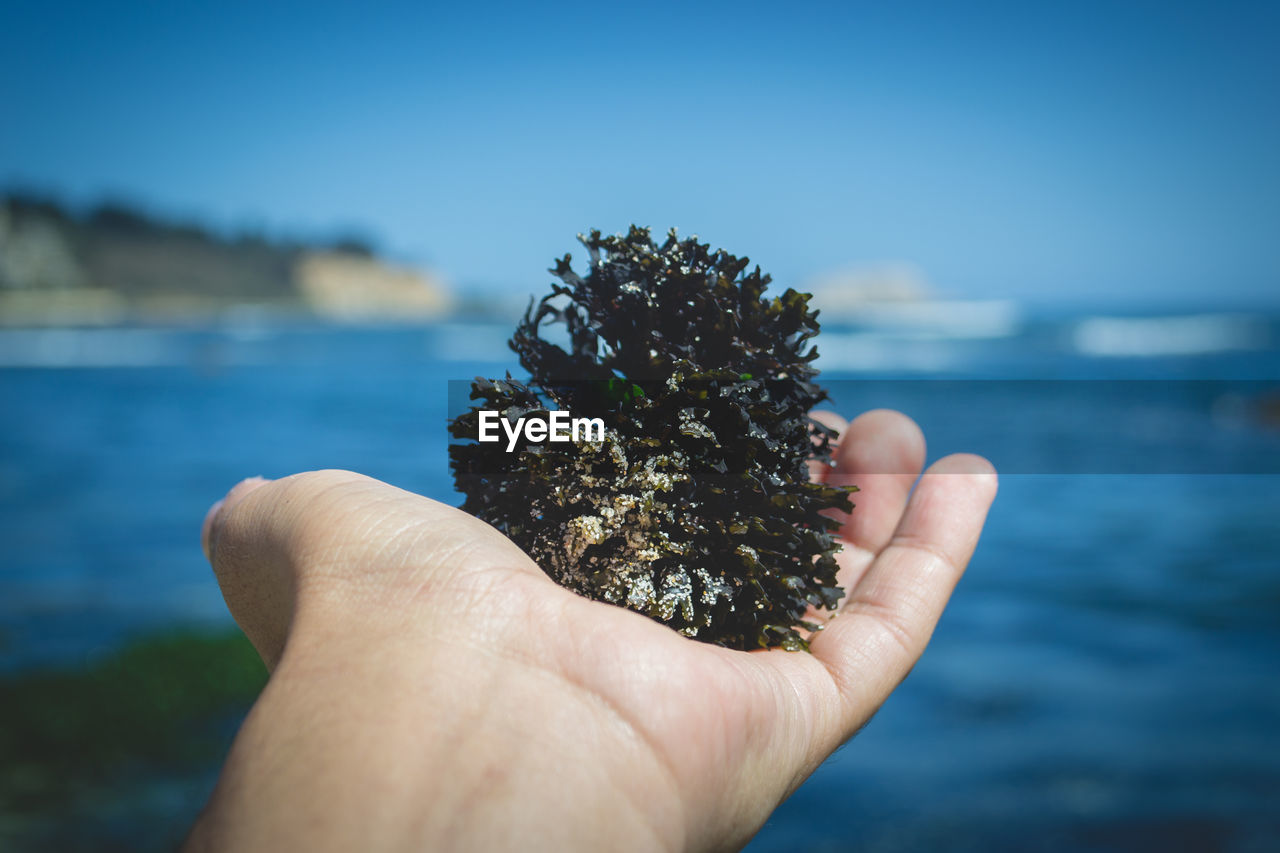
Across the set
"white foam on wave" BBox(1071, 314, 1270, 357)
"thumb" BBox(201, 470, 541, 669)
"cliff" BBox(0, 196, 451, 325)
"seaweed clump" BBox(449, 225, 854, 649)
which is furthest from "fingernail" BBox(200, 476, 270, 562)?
"cliff" BBox(0, 196, 451, 325)

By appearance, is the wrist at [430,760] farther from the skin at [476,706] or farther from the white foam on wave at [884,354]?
the white foam on wave at [884,354]

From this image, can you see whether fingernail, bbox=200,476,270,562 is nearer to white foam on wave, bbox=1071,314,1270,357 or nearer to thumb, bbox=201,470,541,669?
thumb, bbox=201,470,541,669

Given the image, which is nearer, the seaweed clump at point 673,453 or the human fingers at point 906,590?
the seaweed clump at point 673,453

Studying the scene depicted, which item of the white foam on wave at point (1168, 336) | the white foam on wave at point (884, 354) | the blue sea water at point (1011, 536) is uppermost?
the white foam on wave at point (1168, 336)

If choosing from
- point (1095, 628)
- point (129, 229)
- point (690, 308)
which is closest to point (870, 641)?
point (690, 308)

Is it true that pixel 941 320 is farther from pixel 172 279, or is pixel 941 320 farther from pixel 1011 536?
pixel 172 279

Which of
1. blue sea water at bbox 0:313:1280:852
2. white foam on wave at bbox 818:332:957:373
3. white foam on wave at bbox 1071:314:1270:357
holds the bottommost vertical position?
blue sea water at bbox 0:313:1280:852

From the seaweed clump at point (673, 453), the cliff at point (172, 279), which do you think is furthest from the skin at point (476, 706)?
the cliff at point (172, 279)
